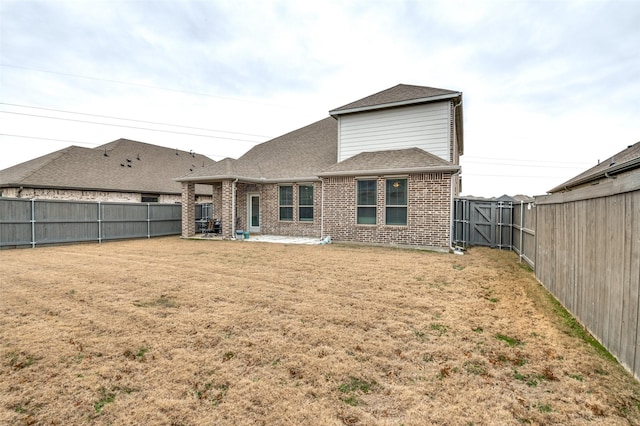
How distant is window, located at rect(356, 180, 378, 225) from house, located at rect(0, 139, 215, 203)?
49.0 ft

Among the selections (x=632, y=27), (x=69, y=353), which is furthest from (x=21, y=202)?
(x=632, y=27)

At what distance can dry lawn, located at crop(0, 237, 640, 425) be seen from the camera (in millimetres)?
2242

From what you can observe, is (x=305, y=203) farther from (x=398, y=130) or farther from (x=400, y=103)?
(x=400, y=103)

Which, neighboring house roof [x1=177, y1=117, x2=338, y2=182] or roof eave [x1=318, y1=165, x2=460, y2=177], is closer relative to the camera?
roof eave [x1=318, y1=165, x2=460, y2=177]

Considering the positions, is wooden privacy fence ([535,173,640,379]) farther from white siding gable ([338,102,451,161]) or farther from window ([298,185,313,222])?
window ([298,185,313,222])

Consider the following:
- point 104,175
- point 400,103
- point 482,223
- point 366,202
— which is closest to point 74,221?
point 104,175

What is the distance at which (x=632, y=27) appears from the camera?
924 cm

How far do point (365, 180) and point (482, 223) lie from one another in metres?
5.18

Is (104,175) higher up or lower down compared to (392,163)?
higher up

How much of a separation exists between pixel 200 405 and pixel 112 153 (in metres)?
23.6

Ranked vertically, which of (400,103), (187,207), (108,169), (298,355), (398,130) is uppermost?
(400,103)

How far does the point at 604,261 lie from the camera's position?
339cm

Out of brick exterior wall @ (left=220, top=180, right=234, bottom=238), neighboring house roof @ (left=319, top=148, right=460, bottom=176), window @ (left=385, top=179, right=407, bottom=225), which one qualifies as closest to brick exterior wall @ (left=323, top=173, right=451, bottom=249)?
window @ (left=385, top=179, right=407, bottom=225)

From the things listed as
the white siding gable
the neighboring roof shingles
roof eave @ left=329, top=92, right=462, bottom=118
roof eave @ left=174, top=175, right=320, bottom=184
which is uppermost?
the neighboring roof shingles
